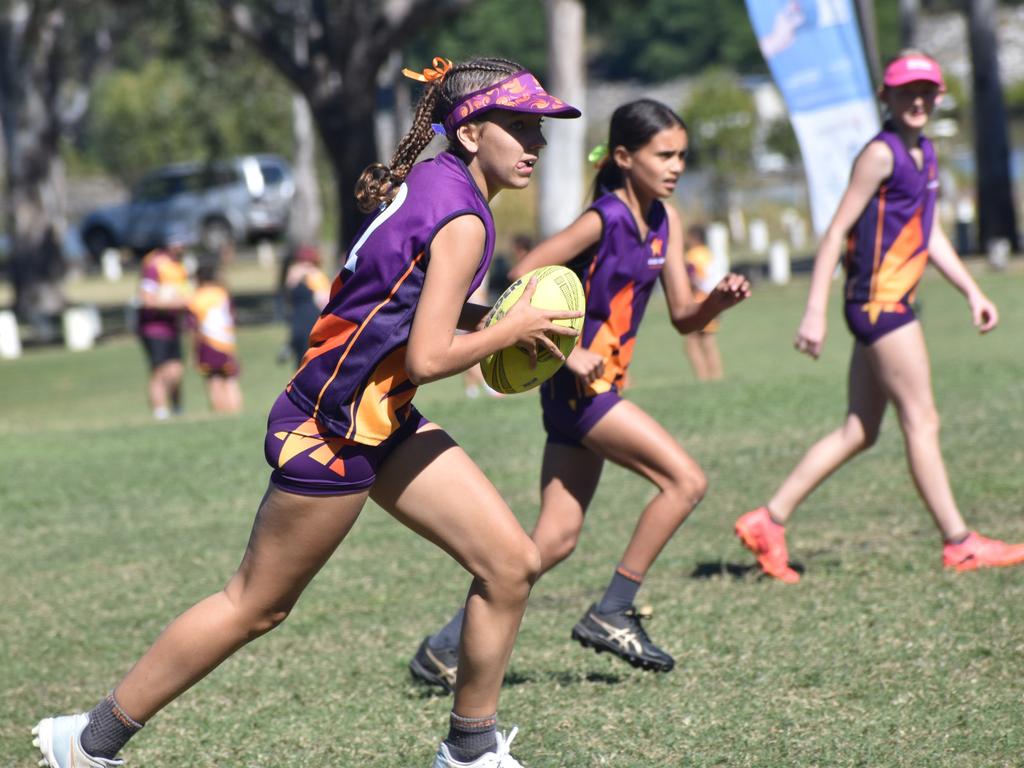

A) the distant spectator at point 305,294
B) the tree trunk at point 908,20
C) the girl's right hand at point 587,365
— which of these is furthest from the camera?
the tree trunk at point 908,20

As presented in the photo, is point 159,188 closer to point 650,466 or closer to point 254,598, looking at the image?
point 650,466

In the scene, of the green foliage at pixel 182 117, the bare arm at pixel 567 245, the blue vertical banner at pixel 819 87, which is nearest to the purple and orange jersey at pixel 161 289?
the blue vertical banner at pixel 819 87

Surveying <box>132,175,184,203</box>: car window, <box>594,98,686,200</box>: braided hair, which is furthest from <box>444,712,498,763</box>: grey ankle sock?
<box>132,175,184,203</box>: car window

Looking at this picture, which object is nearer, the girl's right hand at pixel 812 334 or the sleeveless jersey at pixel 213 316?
the girl's right hand at pixel 812 334

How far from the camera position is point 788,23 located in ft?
38.1

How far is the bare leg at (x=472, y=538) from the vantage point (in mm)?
4191

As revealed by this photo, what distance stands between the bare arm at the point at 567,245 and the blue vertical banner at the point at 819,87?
6268 millimetres

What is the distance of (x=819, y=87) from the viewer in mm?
11789

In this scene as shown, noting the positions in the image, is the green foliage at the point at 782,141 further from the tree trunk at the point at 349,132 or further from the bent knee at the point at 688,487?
the bent knee at the point at 688,487

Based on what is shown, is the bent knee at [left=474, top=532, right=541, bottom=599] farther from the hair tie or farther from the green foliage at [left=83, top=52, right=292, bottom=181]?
the green foliage at [left=83, top=52, right=292, bottom=181]

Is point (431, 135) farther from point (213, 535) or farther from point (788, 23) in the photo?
point (788, 23)

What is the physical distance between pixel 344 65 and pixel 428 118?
2458 centimetres

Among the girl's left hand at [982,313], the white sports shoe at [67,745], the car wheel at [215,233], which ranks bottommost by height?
the car wheel at [215,233]

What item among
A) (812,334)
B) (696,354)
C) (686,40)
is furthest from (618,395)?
(686,40)
